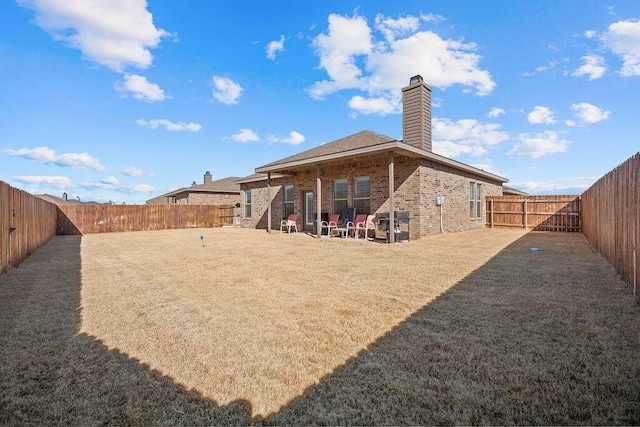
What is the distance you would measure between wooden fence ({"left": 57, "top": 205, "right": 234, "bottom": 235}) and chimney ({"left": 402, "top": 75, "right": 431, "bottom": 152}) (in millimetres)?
15240

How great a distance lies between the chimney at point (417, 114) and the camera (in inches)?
455

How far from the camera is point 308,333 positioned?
9.68ft

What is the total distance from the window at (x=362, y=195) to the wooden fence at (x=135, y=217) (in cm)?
1312

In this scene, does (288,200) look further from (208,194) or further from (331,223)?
(208,194)

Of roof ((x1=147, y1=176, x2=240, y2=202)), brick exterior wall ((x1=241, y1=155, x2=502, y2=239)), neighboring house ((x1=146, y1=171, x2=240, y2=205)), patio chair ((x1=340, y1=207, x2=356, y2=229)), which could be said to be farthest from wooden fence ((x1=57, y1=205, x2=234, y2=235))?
patio chair ((x1=340, y1=207, x2=356, y2=229))

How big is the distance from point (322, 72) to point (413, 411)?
18.9 m

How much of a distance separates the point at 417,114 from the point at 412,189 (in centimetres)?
314

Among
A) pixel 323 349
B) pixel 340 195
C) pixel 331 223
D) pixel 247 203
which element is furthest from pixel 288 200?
pixel 323 349

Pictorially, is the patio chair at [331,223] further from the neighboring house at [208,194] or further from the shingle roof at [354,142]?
the neighboring house at [208,194]

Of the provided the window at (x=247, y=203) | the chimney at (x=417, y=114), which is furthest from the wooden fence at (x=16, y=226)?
the chimney at (x=417, y=114)

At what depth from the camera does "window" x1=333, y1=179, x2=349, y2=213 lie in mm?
12891

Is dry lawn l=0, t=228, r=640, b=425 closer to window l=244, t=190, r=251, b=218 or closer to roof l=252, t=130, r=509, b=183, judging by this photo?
roof l=252, t=130, r=509, b=183

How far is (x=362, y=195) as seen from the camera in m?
12.3

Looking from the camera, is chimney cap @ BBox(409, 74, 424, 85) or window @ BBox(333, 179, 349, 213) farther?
window @ BBox(333, 179, 349, 213)
